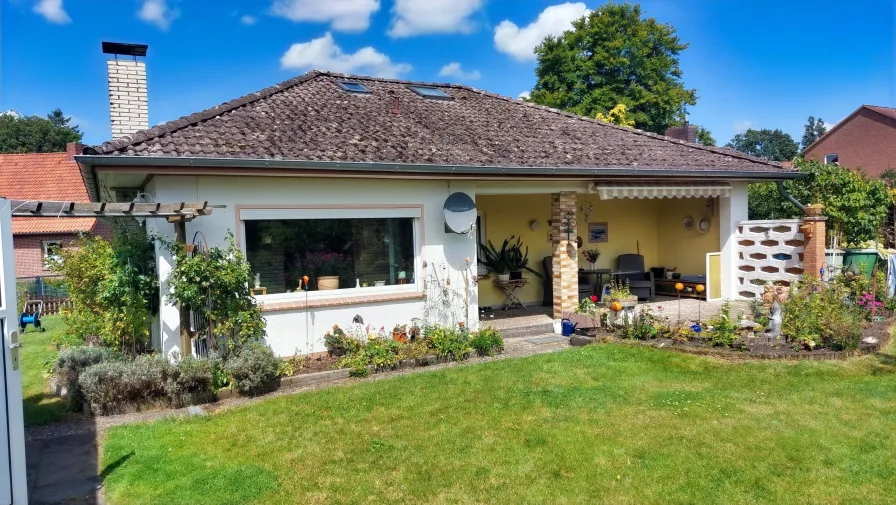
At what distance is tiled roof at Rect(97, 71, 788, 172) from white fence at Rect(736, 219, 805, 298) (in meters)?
1.64

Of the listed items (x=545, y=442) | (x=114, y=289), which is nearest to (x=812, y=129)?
(x=545, y=442)

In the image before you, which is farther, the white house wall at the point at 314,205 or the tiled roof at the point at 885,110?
the tiled roof at the point at 885,110

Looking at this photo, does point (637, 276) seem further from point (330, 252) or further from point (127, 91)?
point (127, 91)

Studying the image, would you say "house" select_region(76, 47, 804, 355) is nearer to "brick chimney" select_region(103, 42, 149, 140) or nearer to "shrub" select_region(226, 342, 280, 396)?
"brick chimney" select_region(103, 42, 149, 140)

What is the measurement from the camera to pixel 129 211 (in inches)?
304

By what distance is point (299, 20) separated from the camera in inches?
982

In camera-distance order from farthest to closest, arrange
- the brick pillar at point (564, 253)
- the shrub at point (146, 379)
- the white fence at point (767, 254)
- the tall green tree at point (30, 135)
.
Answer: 1. the tall green tree at point (30, 135)
2. the white fence at point (767, 254)
3. the brick pillar at point (564, 253)
4. the shrub at point (146, 379)

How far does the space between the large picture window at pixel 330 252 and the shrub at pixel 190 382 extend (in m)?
2.39

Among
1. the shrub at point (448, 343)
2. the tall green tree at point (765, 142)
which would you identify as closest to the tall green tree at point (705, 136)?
the shrub at point (448, 343)

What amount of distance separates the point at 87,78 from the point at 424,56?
53.8ft

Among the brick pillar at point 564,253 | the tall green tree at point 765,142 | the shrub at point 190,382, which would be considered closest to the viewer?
the shrub at point 190,382

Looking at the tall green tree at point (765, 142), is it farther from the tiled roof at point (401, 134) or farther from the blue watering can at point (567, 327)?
the blue watering can at point (567, 327)

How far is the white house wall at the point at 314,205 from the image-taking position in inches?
395

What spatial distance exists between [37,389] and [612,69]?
44001 millimetres
